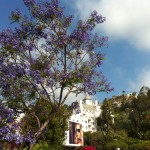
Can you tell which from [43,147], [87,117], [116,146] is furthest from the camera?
[87,117]

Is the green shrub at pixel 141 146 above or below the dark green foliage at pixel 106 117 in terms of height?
below

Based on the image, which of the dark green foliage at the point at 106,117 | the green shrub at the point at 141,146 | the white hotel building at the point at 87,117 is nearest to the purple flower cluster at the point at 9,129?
the green shrub at the point at 141,146

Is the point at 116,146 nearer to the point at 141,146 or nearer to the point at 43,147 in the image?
the point at 141,146

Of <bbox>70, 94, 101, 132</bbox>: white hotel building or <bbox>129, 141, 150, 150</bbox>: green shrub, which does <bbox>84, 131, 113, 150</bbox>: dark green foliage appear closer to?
<bbox>129, 141, 150, 150</bbox>: green shrub

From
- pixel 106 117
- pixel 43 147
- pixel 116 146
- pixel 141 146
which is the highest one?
pixel 106 117

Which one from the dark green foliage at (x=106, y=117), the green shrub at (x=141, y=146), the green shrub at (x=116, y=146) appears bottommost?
the green shrub at (x=141, y=146)

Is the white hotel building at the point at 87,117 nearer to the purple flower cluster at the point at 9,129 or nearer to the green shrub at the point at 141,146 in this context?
the green shrub at the point at 141,146

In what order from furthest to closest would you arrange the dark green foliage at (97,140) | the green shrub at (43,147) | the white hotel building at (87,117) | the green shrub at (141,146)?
the white hotel building at (87,117), the dark green foliage at (97,140), the green shrub at (141,146), the green shrub at (43,147)

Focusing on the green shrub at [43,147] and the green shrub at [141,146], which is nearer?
the green shrub at [43,147]

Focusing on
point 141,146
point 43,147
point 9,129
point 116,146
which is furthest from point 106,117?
point 9,129

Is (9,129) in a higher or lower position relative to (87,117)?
lower

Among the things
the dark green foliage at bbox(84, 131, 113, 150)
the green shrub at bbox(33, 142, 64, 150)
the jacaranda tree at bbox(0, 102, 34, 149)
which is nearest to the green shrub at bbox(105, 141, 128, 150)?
the dark green foliage at bbox(84, 131, 113, 150)

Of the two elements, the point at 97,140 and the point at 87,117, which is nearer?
the point at 97,140

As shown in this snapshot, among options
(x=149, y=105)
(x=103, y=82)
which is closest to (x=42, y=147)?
(x=103, y=82)
